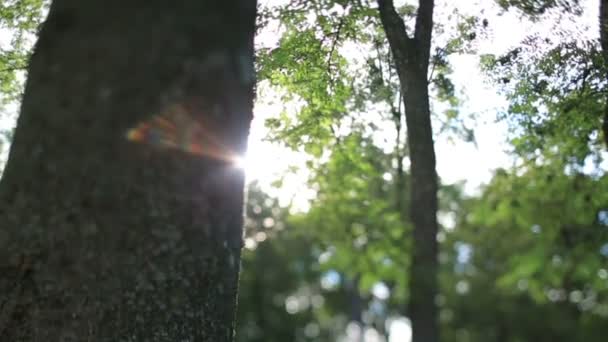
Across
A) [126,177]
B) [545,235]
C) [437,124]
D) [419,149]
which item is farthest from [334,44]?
[545,235]

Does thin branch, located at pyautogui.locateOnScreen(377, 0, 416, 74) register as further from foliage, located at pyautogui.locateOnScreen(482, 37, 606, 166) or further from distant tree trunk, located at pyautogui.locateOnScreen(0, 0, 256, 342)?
distant tree trunk, located at pyautogui.locateOnScreen(0, 0, 256, 342)

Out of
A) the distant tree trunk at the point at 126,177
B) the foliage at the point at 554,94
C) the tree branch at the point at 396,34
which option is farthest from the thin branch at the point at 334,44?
the distant tree trunk at the point at 126,177

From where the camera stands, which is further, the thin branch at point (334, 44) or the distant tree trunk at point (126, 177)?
the thin branch at point (334, 44)

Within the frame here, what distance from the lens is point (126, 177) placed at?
2775mm

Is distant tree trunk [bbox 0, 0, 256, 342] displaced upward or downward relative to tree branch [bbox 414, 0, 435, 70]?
downward

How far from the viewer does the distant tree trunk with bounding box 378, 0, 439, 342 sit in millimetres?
5863

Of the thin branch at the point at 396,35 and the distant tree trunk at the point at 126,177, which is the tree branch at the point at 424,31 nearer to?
the thin branch at the point at 396,35

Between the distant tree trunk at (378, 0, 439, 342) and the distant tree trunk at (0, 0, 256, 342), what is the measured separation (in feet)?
9.86

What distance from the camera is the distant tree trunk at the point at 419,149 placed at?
586cm

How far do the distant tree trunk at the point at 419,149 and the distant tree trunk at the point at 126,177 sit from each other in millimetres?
3005

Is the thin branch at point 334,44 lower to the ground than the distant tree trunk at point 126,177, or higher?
higher

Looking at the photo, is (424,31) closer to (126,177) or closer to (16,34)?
(126,177)

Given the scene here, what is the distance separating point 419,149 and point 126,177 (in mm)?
3819

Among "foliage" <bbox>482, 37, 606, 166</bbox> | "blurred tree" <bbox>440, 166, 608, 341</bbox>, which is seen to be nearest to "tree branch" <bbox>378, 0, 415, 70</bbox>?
"foliage" <bbox>482, 37, 606, 166</bbox>
